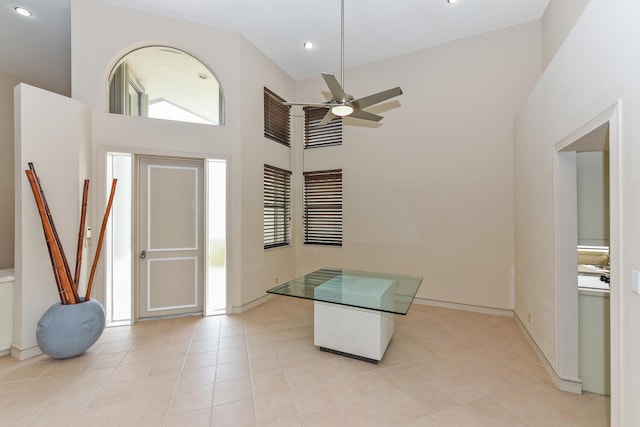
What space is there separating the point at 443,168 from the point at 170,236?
14.0ft

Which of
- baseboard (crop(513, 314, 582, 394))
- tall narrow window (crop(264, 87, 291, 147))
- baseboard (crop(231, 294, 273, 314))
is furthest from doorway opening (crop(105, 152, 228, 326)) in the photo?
baseboard (crop(513, 314, 582, 394))

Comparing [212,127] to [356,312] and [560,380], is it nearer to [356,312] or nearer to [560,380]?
[356,312]

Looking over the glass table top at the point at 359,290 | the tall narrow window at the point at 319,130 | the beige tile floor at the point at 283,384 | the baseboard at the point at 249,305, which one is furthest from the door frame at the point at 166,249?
the tall narrow window at the point at 319,130

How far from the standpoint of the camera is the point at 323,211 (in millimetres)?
5242

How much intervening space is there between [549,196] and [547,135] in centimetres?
57

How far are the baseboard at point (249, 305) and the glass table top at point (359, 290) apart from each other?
122 centimetres

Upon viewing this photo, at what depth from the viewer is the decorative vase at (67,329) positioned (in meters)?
2.61

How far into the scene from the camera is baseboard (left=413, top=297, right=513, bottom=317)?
388cm

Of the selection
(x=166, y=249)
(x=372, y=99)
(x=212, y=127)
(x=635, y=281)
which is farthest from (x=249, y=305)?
(x=635, y=281)

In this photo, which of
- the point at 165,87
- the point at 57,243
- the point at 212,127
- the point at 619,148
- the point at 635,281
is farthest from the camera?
the point at 212,127

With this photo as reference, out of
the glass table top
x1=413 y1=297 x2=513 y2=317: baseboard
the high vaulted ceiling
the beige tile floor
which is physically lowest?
the beige tile floor

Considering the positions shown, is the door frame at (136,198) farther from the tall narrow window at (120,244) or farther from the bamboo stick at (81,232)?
the bamboo stick at (81,232)

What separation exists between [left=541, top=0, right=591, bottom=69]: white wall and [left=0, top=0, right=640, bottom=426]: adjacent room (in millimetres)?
40

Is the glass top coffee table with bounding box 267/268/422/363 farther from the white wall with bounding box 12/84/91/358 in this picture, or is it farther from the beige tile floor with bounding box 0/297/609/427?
the white wall with bounding box 12/84/91/358
